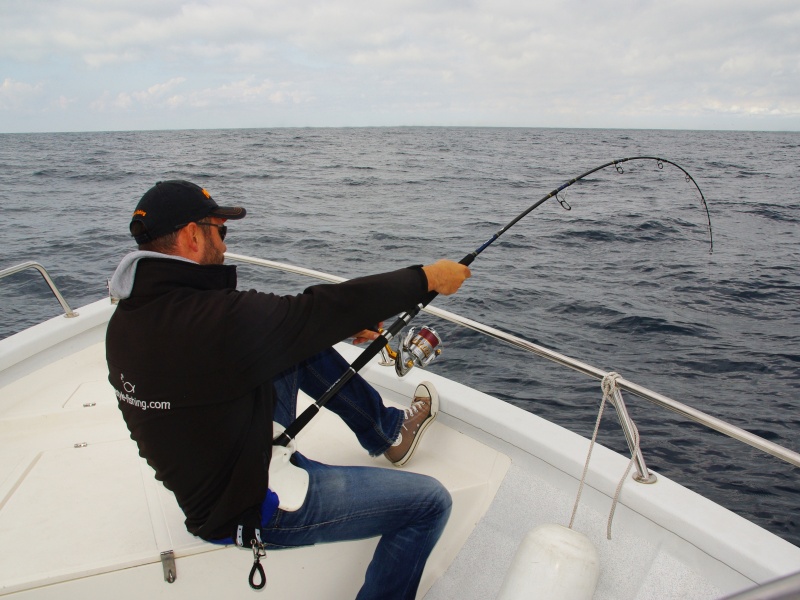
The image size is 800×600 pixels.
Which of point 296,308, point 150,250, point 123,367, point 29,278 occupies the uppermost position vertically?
point 150,250

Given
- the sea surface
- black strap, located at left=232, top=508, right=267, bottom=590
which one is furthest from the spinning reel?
the sea surface

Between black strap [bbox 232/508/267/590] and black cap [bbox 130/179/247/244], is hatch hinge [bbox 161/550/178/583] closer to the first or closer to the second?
black strap [bbox 232/508/267/590]

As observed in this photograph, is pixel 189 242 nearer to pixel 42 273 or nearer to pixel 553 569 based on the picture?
pixel 553 569

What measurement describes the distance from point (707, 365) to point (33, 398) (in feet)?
19.3

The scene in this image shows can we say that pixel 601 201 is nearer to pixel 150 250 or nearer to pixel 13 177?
pixel 150 250

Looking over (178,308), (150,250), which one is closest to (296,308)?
(178,308)

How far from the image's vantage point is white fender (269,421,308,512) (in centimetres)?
181

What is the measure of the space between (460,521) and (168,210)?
1.72m

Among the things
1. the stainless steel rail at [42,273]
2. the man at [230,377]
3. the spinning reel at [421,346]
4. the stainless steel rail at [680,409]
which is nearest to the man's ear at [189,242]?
the man at [230,377]

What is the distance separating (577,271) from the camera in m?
9.66

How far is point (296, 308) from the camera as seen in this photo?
1.64m

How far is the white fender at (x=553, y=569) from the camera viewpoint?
1.84m

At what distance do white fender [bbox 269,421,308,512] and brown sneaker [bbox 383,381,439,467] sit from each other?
77 cm

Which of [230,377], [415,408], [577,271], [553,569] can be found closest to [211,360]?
[230,377]
